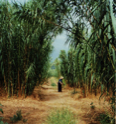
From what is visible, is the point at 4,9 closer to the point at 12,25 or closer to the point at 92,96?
the point at 12,25

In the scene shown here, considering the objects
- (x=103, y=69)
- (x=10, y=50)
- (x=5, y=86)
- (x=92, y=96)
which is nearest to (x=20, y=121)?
(x=103, y=69)

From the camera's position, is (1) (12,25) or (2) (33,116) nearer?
(2) (33,116)

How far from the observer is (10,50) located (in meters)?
4.23

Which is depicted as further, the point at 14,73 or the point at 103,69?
the point at 14,73

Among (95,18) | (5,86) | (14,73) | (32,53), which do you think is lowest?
(5,86)

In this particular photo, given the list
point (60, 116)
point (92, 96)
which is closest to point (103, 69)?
point (60, 116)

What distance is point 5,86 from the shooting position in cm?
432

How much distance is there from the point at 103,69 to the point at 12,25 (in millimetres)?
3196

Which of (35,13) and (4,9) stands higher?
(4,9)

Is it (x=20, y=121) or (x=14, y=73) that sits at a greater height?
(x=14, y=73)

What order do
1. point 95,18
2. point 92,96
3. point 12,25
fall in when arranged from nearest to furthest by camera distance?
1. point 95,18
2. point 12,25
3. point 92,96

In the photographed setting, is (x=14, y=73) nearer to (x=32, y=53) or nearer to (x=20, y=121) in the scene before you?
(x=32, y=53)

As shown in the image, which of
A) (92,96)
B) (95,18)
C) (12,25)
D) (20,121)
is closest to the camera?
(95,18)

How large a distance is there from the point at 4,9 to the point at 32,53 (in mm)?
1494
